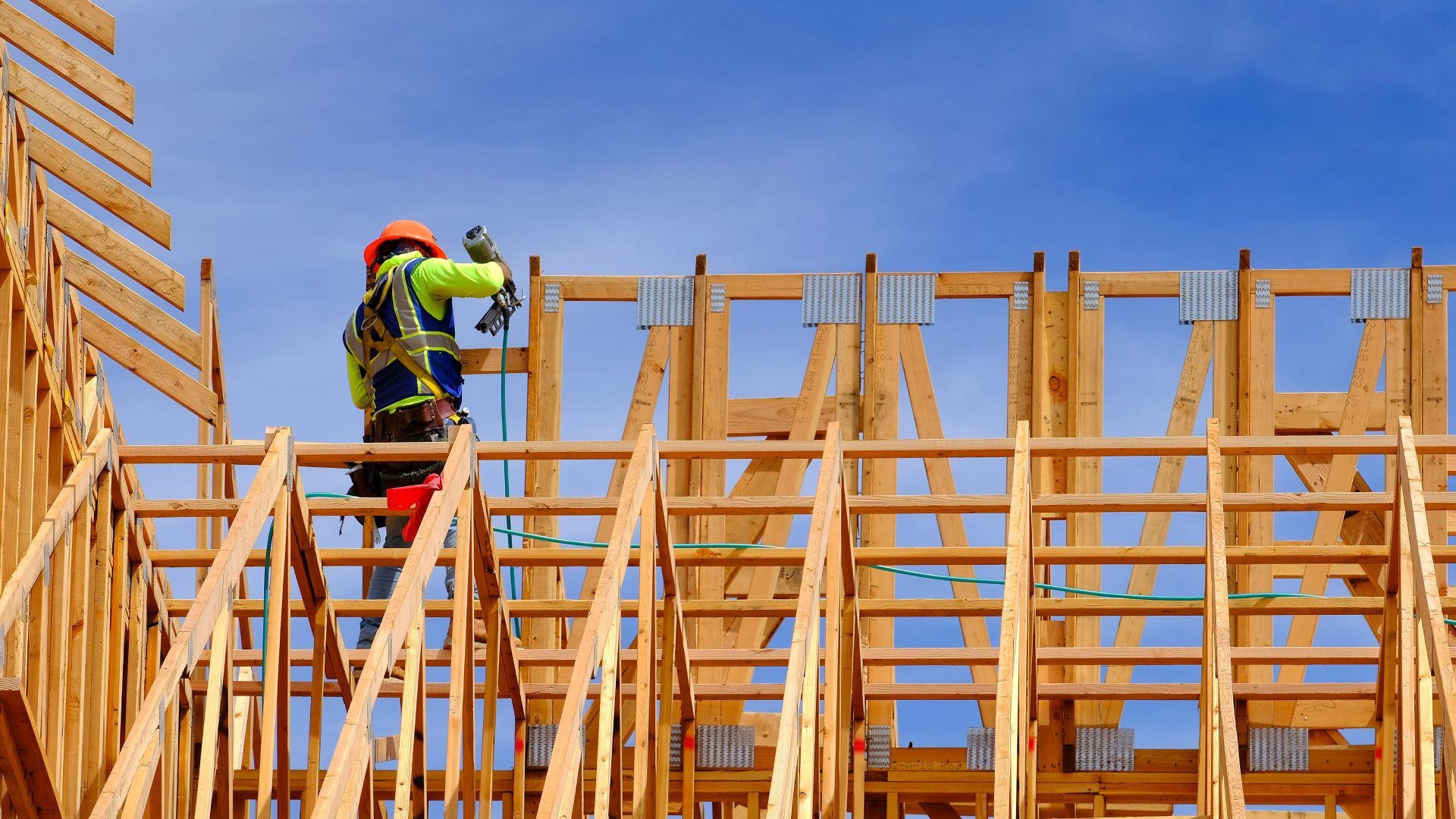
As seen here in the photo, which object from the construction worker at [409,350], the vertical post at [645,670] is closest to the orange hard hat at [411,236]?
the construction worker at [409,350]

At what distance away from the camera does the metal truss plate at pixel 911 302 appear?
14.4 meters

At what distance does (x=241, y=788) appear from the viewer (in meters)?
14.0

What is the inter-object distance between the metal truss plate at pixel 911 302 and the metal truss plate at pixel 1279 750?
3386mm

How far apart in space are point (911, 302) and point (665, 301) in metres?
1.63

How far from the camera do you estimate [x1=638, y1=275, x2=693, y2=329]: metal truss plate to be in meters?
14.5

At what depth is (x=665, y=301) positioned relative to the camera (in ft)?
47.9

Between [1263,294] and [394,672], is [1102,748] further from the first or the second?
[394,672]

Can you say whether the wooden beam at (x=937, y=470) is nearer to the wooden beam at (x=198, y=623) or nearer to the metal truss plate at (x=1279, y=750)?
the metal truss plate at (x=1279, y=750)

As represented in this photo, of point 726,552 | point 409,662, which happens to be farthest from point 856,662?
point 409,662

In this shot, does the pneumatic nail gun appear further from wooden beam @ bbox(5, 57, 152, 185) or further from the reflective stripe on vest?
wooden beam @ bbox(5, 57, 152, 185)

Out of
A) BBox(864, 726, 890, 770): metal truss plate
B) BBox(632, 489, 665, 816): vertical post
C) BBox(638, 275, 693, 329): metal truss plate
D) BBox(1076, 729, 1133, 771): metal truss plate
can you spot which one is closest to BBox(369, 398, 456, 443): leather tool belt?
BBox(638, 275, 693, 329): metal truss plate

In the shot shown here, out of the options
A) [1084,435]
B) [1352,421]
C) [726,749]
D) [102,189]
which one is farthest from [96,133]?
[1352,421]

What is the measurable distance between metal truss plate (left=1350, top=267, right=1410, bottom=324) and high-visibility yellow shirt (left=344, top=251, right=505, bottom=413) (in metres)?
5.51

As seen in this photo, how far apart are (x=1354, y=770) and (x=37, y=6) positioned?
905cm
